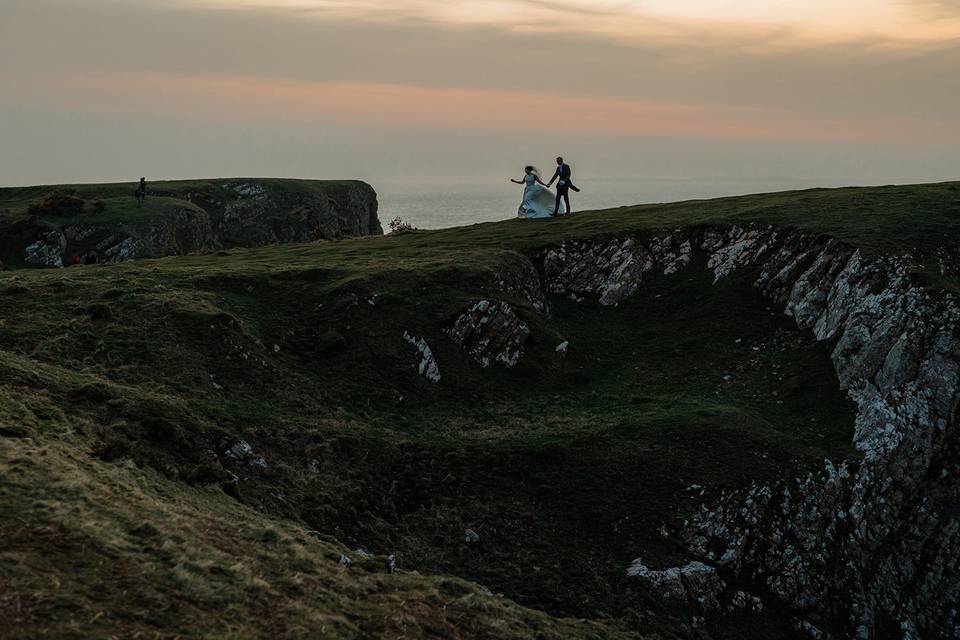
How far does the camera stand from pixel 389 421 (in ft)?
98.7

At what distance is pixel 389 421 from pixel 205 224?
83.4 m

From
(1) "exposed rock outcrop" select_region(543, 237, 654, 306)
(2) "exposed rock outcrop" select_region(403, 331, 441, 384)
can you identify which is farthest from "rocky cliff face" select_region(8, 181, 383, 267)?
(2) "exposed rock outcrop" select_region(403, 331, 441, 384)

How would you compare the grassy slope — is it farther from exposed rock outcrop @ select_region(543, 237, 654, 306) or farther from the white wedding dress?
the white wedding dress

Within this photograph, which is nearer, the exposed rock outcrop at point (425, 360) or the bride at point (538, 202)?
the exposed rock outcrop at point (425, 360)

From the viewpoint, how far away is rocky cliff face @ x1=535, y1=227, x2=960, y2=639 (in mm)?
25000

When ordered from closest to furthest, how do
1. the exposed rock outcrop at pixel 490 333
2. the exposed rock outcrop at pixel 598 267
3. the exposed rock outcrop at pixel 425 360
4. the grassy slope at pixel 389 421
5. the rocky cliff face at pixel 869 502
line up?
the grassy slope at pixel 389 421 → the rocky cliff face at pixel 869 502 → the exposed rock outcrop at pixel 425 360 → the exposed rock outcrop at pixel 490 333 → the exposed rock outcrop at pixel 598 267

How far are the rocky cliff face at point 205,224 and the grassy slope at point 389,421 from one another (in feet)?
134

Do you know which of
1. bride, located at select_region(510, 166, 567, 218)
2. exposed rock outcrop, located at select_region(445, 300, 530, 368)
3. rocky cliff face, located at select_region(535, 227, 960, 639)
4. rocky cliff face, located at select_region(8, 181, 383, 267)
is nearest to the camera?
rocky cliff face, located at select_region(535, 227, 960, 639)

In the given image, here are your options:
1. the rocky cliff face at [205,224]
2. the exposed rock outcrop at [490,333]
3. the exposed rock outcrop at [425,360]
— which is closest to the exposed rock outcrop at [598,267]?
the exposed rock outcrop at [490,333]

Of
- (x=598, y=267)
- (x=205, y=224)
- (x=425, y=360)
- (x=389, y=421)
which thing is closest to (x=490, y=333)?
(x=425, y=360)

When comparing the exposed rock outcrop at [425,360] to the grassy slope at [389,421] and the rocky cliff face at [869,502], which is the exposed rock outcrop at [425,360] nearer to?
the grassy slope at [389,421]

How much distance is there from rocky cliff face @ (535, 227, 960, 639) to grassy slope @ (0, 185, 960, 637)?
3.66ft

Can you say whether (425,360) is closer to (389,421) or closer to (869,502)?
(389,421)

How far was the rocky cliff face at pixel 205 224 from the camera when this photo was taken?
3071 inches
